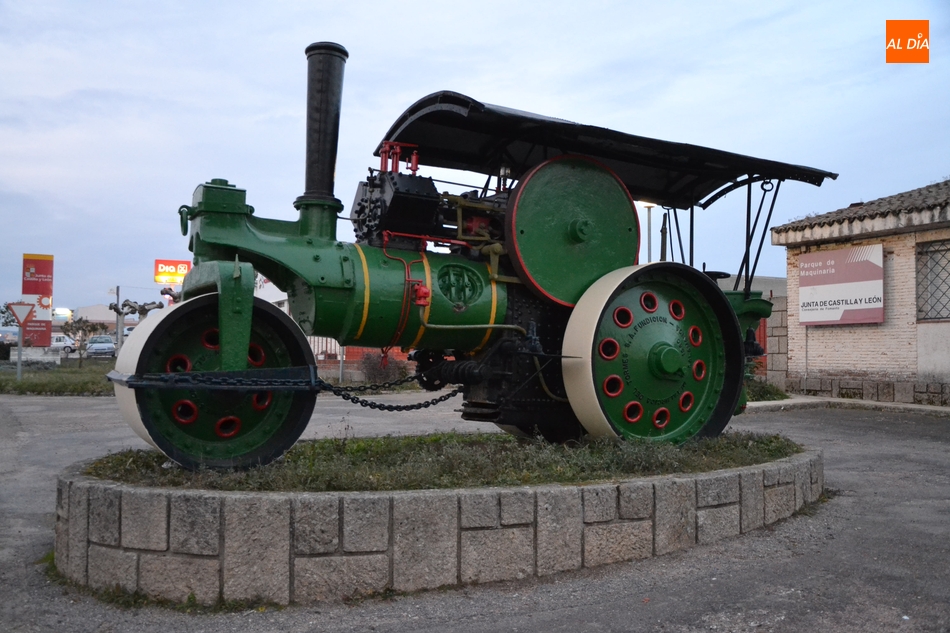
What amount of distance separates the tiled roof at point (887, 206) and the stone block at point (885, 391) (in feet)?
10.3

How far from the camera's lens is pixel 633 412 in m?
6.18

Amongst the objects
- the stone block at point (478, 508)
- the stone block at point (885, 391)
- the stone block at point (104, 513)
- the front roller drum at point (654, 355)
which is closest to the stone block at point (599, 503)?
the stone block at point (478, 508)

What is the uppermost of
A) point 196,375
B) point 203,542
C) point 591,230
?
point 591,230

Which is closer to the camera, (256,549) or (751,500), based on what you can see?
(256,549)

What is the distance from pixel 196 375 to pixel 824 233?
14717mm

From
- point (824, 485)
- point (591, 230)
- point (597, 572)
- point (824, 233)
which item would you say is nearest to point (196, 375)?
point (597, 572)

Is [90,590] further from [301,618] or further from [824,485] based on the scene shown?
[824,485]

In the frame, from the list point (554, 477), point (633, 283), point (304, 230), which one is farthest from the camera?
point (633, 283)

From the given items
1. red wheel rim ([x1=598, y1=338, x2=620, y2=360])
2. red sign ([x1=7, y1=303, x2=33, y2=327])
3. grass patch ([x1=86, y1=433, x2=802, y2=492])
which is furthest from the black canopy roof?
red sign ([x1=7, y1=303, x2=33, y2=327])

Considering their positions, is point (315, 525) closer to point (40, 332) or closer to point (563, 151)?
point (563, 151)

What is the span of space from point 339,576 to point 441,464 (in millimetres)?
1257

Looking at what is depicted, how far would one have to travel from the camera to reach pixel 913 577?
4.40 meters

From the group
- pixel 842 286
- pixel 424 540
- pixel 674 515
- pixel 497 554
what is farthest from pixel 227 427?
pixel 842 286

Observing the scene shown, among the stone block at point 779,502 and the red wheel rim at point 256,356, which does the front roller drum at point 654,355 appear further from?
the red wheel rim at point 256,356
